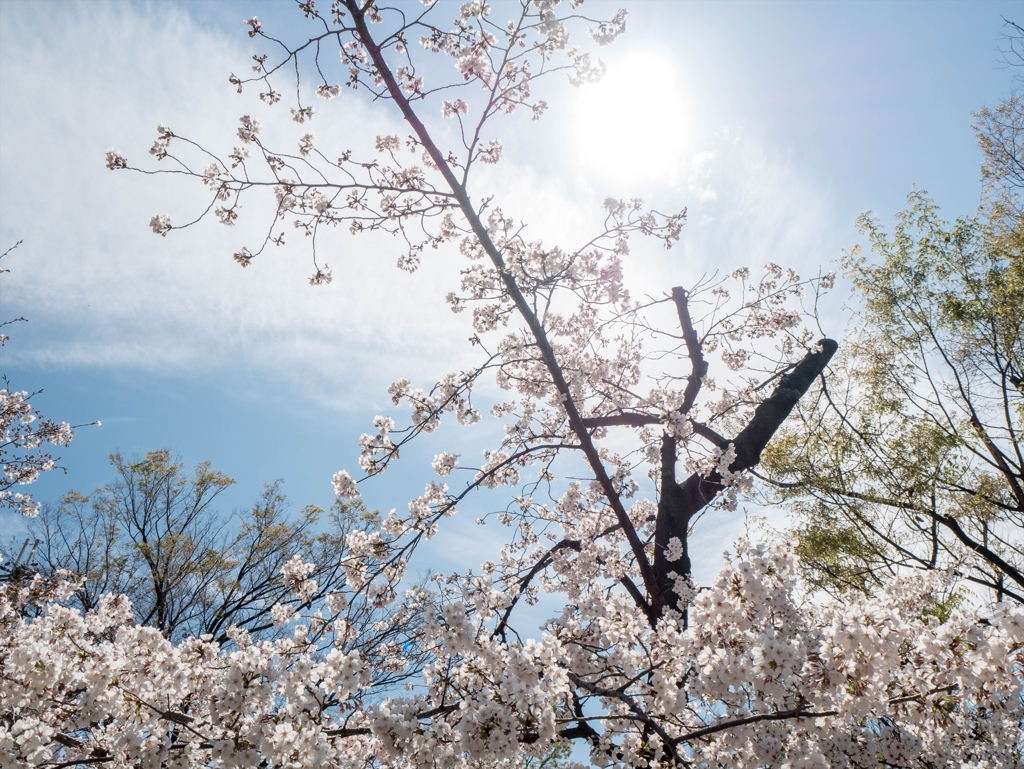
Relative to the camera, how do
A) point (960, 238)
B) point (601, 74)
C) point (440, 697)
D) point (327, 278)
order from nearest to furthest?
point (440, 697), point (601, 74), point (327, 278), point (960, 238)

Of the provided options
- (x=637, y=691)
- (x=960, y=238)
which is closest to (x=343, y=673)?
(x=637, y=691)

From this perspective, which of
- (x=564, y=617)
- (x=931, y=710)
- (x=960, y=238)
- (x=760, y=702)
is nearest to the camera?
(x=931, y=710)

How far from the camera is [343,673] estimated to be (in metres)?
3.15

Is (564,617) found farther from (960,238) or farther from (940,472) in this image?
(960,238)

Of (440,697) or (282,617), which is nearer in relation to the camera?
(440,697)

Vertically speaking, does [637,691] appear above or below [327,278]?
below

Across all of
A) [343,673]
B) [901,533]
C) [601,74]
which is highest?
[601,74]

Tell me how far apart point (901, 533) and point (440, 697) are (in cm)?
970

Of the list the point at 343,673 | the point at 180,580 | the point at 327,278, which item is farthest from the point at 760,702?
the point at 180,580

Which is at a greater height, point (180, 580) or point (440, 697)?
point (180, 580)

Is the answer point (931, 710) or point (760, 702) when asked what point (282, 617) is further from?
point (931, 710)

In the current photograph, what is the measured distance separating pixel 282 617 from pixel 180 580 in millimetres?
8359

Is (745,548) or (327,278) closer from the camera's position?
(745,548)

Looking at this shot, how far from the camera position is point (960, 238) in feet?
33.6
